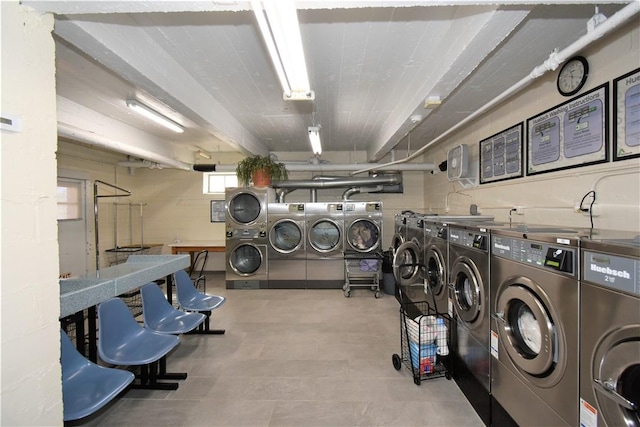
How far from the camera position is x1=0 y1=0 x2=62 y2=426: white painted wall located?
108 centimetres

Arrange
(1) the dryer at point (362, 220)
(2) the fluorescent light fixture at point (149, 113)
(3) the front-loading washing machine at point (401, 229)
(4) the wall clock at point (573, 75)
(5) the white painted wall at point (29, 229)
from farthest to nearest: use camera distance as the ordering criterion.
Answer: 1. (1) the dryer at point (362, 220)
2. (3) the front-loading washing machine at point (401, 229)
3. (2) the fluorescent light fixture at point (149, 113)
4. (4) the wall clock at point (573, 75)
5. (5) the white painted wall at point (29, 229)

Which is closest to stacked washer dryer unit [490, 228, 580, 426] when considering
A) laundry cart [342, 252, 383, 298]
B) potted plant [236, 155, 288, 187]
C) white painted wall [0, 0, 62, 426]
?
white painted wall [0, 0, 62, 426]

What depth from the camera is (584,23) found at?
6.04 feet

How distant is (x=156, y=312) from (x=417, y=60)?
3.46 metres

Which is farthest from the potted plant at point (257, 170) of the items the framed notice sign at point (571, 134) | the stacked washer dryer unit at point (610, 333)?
the stacked washer dryer unit at point (610, 333)

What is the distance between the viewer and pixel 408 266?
3154 millimetres

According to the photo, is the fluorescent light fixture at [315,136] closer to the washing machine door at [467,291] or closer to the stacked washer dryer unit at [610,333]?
the washing machine door at [467,291]

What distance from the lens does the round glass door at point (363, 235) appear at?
16.6ft

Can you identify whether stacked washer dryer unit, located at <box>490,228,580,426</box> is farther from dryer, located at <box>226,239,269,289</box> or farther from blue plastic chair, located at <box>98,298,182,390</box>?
dryer, located at <box>226,239,269,289</box>

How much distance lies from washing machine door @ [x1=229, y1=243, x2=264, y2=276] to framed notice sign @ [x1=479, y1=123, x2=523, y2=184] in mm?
3880

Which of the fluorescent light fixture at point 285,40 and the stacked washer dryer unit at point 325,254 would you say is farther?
the stacked washer dryer unit at point 325,254

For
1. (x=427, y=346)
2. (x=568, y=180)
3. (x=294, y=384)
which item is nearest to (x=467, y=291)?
(x=427, y=346)

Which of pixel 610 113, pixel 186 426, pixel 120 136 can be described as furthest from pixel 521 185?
pixel 120 136

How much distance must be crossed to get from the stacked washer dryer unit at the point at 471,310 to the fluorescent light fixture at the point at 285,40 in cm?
165
